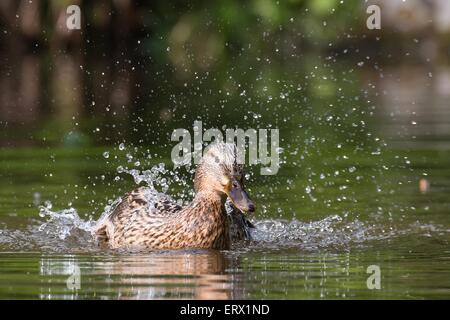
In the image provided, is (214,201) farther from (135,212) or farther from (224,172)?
(135,212)

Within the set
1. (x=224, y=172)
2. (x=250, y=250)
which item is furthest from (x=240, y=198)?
(x=250, y=250)

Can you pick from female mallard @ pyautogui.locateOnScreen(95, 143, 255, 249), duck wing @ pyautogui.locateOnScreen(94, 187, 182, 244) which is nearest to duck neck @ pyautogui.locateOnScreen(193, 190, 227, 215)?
female mallard @ pyautogui.locateOnScreen(95, 143, 255, 249)

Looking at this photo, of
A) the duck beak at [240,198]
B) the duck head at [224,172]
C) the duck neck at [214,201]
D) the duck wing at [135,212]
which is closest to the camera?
the duck beak at [240,198]

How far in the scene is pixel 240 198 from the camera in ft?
29.8

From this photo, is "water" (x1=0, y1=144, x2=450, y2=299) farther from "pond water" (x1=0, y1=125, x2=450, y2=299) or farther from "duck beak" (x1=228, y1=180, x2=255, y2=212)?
"duck beak" (x1=228, y1=180, x2=255, y2=212)

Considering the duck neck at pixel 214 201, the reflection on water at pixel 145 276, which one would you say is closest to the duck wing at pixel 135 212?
the duck neck at pixel 214 201

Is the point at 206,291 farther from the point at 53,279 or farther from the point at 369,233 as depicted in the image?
the point at 369,233

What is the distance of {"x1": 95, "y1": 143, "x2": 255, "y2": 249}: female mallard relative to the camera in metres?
9.26

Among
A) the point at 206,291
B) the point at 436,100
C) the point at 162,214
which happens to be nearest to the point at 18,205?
the point at 162,214

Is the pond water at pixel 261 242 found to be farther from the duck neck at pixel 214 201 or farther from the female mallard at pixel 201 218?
the duck neck at pixel 214 201

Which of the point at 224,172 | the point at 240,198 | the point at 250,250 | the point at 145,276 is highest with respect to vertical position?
the point at 224,172

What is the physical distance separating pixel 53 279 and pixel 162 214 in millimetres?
1984

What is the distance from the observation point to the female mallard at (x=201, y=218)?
926 cm

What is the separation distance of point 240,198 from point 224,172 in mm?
280
